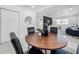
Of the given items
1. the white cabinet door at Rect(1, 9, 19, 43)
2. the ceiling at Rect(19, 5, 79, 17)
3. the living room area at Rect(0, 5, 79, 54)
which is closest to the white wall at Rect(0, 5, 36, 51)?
the living room area at Rect(0, 5, 79, 54)

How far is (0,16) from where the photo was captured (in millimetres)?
2820

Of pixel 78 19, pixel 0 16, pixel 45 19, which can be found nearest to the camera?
pixel 78 19

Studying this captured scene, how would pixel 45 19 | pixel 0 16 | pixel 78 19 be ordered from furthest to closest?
1. pixel 0 16
2. pixel 45 19
3. pixel 78 19

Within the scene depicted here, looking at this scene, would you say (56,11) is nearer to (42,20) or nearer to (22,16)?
(42,20)

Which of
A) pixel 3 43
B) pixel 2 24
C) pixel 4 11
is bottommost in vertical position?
pixel 3 43

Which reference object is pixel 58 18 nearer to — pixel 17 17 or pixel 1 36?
pixel 17 17

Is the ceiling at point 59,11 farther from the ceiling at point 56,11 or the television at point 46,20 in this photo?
the television at point 46,20

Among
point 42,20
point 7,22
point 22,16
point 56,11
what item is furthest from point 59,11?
point 7,22

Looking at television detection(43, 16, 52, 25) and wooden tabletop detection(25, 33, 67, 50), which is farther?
television detection(43, 16, 52, 25)

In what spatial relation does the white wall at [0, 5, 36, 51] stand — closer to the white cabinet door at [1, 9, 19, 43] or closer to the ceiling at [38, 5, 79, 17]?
the white cabinet door at [1, 9, 19, 43]
